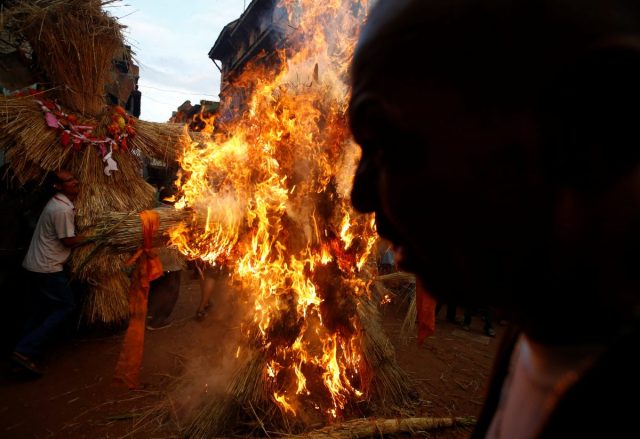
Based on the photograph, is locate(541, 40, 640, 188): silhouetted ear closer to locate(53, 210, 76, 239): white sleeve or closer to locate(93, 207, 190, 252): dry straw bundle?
locate(93, 207, 190, 252): dry straw bundle

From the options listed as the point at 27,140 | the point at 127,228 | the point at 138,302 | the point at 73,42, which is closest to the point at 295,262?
the point at 127,228

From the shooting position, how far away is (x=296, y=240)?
4.17m

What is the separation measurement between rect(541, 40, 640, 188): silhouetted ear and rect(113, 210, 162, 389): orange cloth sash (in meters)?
4.05

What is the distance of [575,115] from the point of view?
1.60 feet

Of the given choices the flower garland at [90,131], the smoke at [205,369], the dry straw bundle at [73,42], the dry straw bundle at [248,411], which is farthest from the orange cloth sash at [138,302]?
the dry straw bundle at [73,42]

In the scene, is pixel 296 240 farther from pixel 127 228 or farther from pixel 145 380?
pixel 145 380

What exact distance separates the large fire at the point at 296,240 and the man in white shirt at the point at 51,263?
2.14 m

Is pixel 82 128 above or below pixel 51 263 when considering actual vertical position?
above

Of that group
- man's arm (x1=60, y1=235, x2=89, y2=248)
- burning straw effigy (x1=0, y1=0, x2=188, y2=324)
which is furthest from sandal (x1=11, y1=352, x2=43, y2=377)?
man's arm (x1=60, y1=235, x2=89, y2=248)

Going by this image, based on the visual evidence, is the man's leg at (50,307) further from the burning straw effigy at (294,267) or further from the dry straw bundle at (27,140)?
the burning straw effigy at (294,267)

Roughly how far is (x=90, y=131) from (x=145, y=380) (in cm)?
394

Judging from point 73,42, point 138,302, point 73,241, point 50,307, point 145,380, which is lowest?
point 145,380

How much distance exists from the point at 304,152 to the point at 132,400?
3.74 m

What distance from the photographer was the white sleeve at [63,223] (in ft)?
16.2
